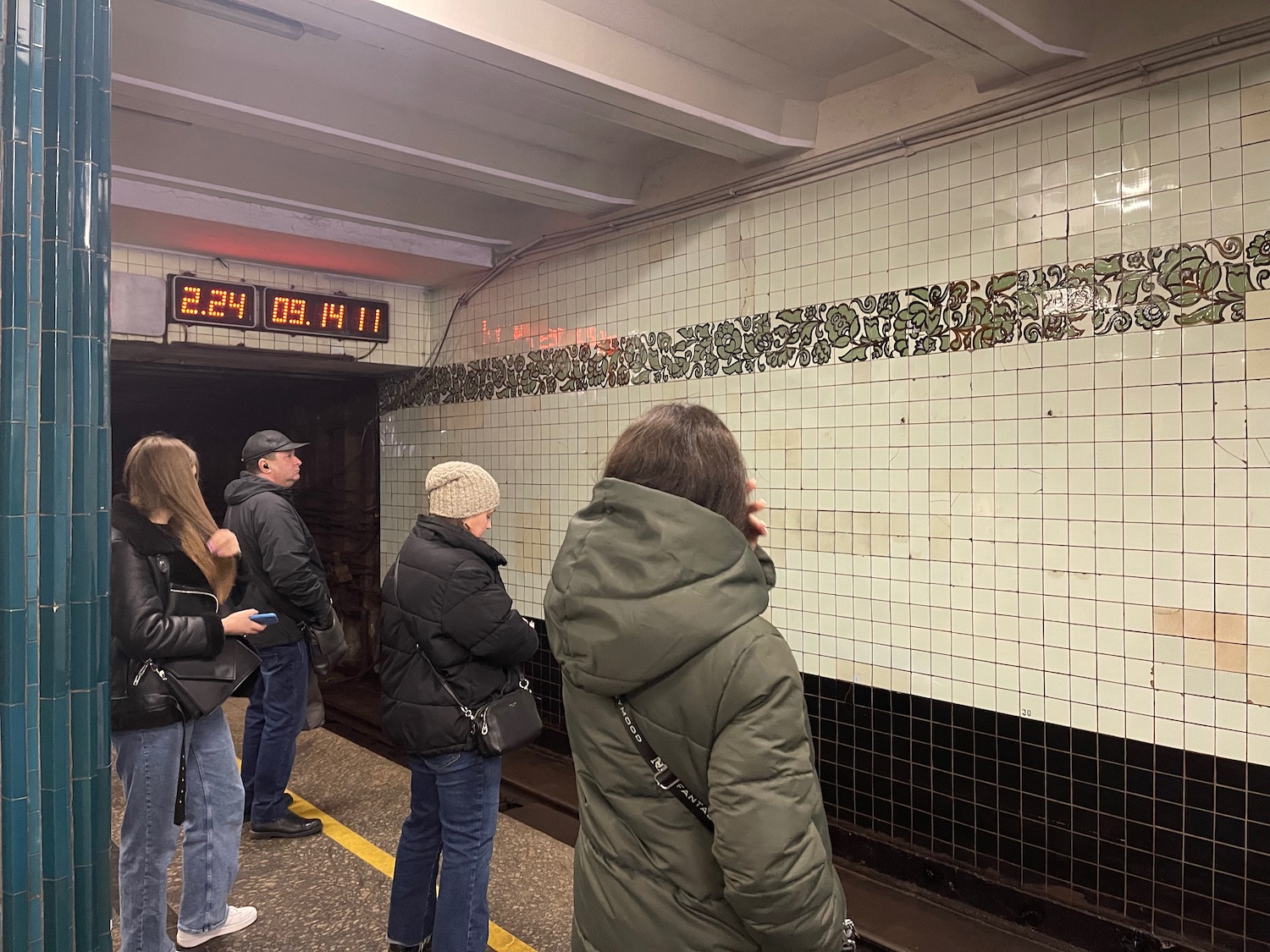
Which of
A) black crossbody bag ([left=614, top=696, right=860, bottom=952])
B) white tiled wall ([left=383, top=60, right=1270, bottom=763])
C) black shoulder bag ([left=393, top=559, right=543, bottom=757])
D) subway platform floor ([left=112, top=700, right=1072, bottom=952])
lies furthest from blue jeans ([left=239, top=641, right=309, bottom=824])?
black crossbody bag ([left=614, top=696, right=860, bottom=952])

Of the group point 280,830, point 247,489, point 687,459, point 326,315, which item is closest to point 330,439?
point 326,315

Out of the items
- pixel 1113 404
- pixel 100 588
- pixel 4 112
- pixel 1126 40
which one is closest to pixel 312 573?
pixel 100 588

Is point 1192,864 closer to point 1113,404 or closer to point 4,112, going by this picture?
point 1113,404

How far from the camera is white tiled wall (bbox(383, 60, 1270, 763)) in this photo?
8.62ft

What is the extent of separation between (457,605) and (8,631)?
3.98 ft

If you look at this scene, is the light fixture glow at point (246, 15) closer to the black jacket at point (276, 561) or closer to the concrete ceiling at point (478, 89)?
the concrete ceiling at point (478, 89)

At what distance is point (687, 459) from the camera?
5.03 ft

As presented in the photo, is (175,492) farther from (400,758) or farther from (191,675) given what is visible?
(400,758)

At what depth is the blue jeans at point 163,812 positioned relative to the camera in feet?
7.88

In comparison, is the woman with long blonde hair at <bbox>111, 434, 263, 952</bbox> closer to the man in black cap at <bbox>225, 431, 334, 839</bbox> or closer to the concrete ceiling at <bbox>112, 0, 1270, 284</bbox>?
the man in black cap at <bbox>225, 431, 334, 839</bbox>

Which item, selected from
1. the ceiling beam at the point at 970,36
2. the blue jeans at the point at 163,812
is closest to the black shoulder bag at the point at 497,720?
the blue jeans at the point at 163,812

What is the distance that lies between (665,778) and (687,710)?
17cm

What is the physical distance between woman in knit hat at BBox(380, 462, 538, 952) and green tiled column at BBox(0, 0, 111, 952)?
1.07 meters

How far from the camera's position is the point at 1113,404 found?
2.85 m
